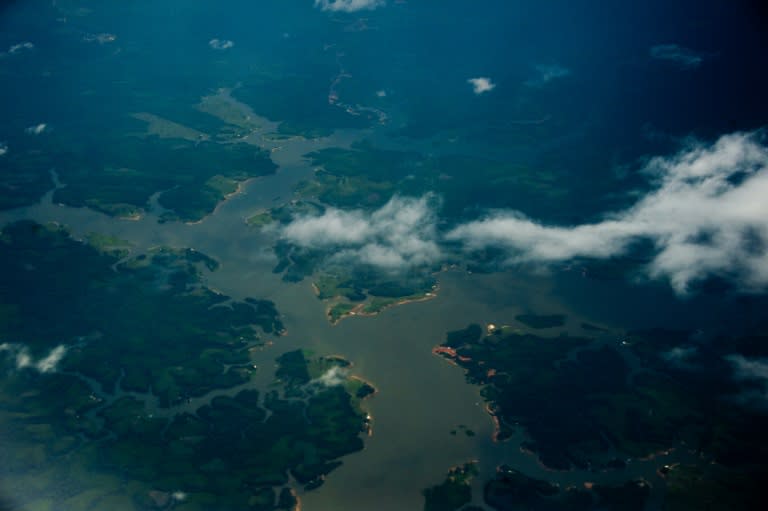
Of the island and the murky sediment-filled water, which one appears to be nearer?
the murky sediment-filled water

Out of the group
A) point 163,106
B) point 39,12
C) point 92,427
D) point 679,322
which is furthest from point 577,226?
point 39,12

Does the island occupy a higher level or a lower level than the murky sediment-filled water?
lower

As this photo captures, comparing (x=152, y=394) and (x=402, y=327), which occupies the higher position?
(x=402, y=327)

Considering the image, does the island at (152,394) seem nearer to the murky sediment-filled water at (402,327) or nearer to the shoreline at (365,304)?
the murky sediment-filled water at (402,327)

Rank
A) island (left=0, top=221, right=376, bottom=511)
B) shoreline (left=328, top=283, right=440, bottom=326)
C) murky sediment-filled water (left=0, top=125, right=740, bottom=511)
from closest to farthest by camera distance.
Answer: murky sediment-filled water (left=0, top=125, right=740, bottom=511)
island (left=0, top=221, right=376, bottom=511)
shoreline (left=328, top=283, right=440, bottom=326)

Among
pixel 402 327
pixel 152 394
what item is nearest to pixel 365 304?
pixel 402 327

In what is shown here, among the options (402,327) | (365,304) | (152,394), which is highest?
(365,304)

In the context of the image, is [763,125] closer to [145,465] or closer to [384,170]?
[384,170]

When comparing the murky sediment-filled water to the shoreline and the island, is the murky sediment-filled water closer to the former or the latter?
the shoreline

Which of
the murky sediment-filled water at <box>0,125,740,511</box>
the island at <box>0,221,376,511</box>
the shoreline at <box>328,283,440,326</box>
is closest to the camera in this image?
the murky sediment-filled water at <box>0,125,740,511</box>

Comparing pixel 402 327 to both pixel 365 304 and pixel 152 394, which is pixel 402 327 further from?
pixel 152 394

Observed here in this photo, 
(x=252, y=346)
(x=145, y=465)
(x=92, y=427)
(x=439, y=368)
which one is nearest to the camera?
(x=145, y=465)
